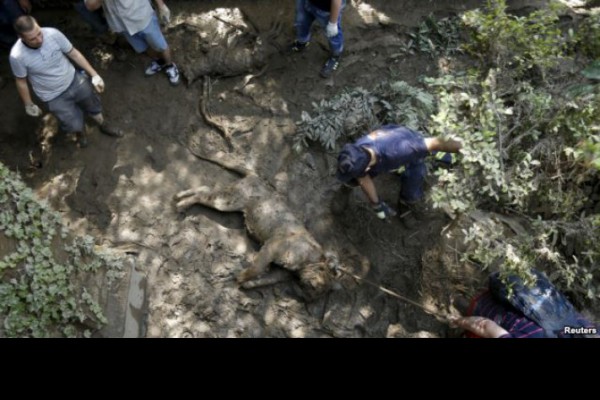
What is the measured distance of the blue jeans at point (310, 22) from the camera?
5340mm

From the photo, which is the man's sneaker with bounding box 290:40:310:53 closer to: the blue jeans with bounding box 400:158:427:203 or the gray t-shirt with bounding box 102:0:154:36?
the gray t-shirt with bounding box 102:0:154:36

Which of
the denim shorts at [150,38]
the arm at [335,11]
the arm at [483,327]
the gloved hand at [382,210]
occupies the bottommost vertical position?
the gloved hand at [382,210]

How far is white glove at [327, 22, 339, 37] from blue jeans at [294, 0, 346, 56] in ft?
0.39

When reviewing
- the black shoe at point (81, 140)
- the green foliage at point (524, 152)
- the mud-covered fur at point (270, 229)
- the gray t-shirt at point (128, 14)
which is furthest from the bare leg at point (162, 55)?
the green foliage at point (524, 152)

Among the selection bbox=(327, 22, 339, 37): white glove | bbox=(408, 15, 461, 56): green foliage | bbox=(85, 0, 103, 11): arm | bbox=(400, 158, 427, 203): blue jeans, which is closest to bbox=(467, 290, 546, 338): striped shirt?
bbox=(400, 158, 427, 203): blue jeans

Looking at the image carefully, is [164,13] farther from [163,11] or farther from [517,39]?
[517,39]

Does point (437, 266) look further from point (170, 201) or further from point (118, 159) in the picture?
point (118, 159)

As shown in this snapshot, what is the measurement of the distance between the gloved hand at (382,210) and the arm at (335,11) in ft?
7.10

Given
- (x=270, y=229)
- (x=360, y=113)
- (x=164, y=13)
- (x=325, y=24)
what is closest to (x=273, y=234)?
(x=270, y=229)

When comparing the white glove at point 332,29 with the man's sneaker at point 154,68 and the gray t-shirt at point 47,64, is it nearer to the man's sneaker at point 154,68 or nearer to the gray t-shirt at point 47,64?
the man's sneaker at point 154,68

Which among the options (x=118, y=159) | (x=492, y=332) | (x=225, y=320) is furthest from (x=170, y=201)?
(x=492, y=332)

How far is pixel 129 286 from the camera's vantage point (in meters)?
4.40

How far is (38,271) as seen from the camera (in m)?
3.70

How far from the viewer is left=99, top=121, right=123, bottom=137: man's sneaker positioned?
18.1 feet
